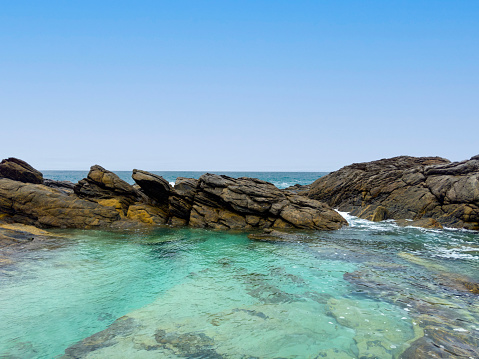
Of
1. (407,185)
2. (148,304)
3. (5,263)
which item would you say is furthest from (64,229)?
(407,185)

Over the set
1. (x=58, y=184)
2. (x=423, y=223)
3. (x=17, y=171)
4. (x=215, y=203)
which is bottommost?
(x=423, y=223)

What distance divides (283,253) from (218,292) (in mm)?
6248

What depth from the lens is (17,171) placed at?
27.4 m

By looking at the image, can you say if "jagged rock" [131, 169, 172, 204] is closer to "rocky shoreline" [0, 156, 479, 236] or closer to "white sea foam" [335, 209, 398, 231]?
"rocky shoreline" [0, 156, 479, 236]

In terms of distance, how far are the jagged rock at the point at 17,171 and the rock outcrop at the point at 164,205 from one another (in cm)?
498

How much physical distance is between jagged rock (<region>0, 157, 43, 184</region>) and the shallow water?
16.1m

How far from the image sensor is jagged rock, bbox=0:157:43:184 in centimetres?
2703

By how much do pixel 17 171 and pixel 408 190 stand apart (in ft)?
123

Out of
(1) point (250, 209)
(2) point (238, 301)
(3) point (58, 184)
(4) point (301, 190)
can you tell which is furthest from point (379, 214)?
(3) point (58, 184)

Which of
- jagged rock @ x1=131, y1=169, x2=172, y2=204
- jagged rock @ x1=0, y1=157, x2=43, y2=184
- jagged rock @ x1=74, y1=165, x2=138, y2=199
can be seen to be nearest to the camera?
jagged rock @ x1=131, y1=169, x2=172, y2=204

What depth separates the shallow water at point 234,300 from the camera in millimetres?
6762

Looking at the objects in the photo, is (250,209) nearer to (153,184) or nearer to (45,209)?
(153,184)

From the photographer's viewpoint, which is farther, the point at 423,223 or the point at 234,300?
the point at 423,223

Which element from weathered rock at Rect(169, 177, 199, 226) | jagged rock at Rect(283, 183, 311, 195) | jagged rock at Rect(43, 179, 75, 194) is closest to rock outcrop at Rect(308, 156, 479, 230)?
jagged rock at Rect(283, 183, 311, 195)
